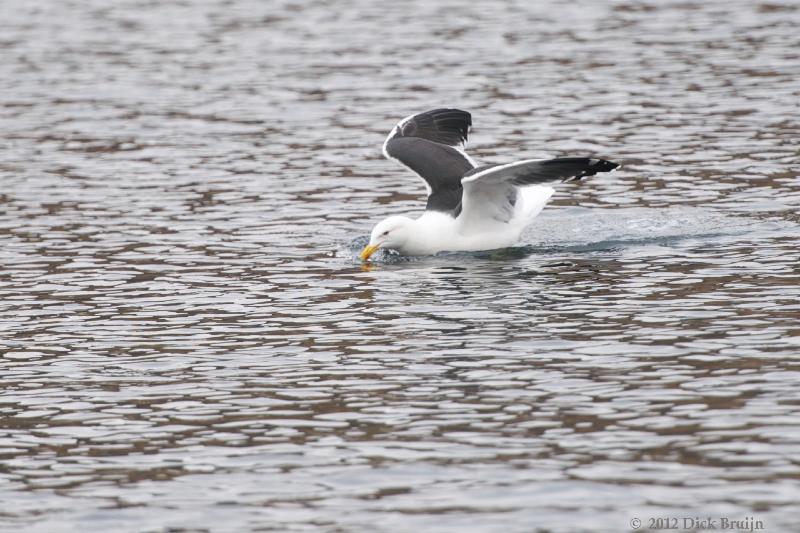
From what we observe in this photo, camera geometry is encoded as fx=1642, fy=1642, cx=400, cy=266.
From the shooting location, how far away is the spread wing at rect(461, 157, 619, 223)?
685 inches

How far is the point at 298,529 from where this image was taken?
978 centimetres

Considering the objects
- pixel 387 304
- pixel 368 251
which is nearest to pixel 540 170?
pixel 368 251

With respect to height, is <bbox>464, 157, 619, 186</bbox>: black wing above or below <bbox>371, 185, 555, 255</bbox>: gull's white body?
above

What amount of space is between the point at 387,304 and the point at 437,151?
458cm

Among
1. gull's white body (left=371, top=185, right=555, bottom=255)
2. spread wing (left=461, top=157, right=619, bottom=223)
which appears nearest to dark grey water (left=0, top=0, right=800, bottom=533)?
gull's white body (left=371, top=185, right=555, bottom=255)

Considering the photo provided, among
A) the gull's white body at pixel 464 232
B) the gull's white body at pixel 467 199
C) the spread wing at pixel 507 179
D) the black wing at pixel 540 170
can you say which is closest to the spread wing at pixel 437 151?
the gull's white body at pixel 467 199

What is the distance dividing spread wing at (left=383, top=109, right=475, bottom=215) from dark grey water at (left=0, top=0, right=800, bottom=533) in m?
1.00

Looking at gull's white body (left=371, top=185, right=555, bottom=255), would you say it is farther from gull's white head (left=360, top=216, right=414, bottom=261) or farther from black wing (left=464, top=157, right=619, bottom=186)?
black wing (left=464, top=157, right=619, bottom=186)

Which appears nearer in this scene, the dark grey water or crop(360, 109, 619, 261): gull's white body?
the dark grey water

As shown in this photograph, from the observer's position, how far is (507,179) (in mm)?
18047

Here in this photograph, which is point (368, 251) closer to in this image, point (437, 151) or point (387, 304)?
point (437, 151)

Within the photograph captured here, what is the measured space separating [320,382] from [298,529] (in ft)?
10.9

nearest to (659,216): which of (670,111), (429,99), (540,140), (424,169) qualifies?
(424,169)

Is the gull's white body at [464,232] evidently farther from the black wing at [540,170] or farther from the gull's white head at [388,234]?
the black wing at [540,170]
